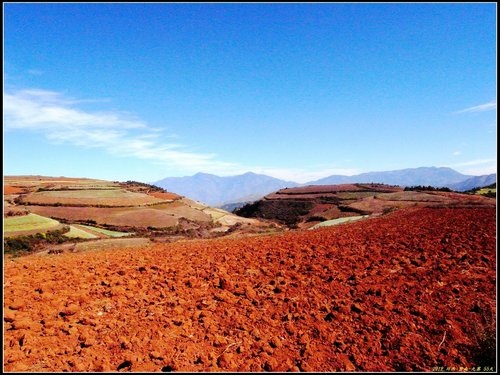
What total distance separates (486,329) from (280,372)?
3838 millimetres

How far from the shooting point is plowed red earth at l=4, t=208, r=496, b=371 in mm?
5398

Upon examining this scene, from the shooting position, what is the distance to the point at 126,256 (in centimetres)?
1055

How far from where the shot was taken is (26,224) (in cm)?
3497

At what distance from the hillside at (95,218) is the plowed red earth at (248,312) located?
2373 cm

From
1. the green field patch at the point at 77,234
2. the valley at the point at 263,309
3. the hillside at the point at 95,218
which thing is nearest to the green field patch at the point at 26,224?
the hillside at the point at 95,218

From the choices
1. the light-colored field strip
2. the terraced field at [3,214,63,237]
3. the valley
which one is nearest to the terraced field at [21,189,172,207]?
the light-colored field strip

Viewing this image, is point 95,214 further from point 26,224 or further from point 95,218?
point 26,224

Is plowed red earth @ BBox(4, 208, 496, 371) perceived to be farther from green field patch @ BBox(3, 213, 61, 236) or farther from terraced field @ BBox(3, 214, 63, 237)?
green field patch @ BBox(3, 213, 61, 236)

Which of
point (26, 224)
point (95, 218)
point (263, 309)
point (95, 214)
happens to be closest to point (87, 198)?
point (95, 214)

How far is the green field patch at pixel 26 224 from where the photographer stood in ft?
108

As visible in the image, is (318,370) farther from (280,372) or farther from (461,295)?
(461,295)

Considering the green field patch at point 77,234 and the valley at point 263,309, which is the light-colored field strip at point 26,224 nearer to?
the green field patch at point 77,234

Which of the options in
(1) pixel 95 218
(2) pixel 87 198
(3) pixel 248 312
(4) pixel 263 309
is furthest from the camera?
(2) pixel 87 198

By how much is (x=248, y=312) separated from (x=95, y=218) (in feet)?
142
